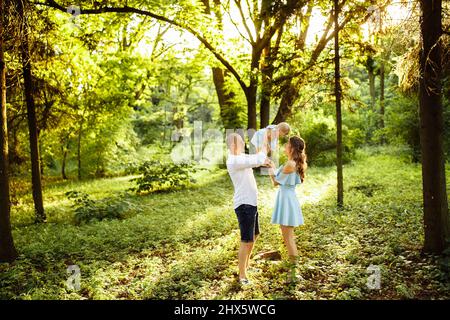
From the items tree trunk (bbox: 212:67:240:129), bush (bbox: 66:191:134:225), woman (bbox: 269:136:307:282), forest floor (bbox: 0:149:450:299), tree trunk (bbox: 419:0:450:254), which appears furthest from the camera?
tree trunk (bbox: 212:67:240:129)

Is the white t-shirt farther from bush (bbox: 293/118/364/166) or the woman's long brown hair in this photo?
bush (bbox: 293/118/364/166)

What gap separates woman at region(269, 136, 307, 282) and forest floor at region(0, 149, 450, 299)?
562mm

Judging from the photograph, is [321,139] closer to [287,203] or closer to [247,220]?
[287,203]

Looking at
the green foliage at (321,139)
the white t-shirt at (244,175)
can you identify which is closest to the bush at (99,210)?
the white t-shirt at (244,175)

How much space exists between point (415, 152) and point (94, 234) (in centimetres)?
1444

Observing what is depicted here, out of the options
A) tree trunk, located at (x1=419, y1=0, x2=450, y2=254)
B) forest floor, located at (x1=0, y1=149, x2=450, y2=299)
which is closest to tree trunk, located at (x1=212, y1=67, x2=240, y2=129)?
forest floor, located at (x1=0, y1=149, x2=450, y2=299)

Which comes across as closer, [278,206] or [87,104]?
[278,206]

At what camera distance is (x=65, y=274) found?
644cm

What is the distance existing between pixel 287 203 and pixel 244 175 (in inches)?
42.6

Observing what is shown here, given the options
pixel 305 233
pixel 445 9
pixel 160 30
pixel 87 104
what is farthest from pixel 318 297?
pixel 160 30

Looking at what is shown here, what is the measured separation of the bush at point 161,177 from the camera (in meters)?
14.8

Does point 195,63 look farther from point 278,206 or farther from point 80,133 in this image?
point 278,206

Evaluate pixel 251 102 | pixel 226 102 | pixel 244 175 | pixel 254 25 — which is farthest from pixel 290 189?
pixel 226 102

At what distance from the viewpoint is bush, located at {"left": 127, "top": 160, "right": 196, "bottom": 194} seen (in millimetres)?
14800
